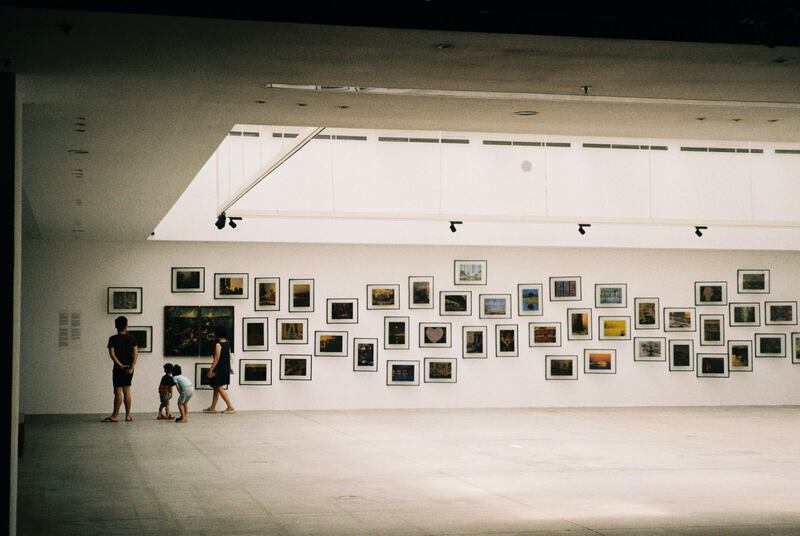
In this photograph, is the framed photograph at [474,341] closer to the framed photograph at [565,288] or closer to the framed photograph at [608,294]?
the framed photograph at [565,288]

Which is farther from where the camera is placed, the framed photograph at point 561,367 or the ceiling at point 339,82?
the framed photograph at point 561,367

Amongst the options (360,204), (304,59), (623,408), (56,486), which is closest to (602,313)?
(623,408)

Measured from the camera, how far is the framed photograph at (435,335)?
25.3 metres

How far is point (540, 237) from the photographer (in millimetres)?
25672

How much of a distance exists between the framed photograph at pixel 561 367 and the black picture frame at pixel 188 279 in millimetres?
8606

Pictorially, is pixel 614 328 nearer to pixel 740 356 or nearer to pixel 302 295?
pixel 740 356

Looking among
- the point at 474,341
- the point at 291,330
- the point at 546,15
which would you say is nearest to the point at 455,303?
the point at 474,341

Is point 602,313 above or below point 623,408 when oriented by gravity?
above

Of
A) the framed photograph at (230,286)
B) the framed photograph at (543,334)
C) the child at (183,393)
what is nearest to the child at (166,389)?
the child at (183,393)

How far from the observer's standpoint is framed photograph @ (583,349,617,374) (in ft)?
84.8

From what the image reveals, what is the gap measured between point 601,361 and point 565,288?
6.72ft

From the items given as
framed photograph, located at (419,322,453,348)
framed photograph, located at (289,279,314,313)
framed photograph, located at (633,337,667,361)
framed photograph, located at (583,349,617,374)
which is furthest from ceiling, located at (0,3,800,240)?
framed photograph, located at (633,337,667,361)

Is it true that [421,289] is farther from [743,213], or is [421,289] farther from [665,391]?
[743,213]

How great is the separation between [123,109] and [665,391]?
18.9 meters
